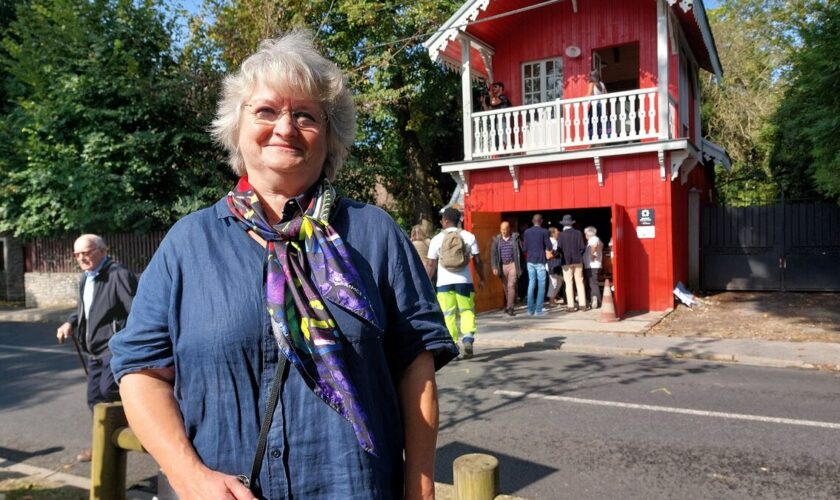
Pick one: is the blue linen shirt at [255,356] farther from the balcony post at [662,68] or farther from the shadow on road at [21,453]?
the balcony post at [662,68]

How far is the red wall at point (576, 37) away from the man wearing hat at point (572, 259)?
3548 mm

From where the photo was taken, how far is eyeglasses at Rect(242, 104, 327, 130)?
5.50 ft

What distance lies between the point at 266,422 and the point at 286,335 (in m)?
0.22

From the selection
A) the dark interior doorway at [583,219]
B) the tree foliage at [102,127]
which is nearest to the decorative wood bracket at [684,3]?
the dark interior doorway at [583,219]

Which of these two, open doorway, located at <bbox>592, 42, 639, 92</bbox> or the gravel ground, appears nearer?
the gravel ground

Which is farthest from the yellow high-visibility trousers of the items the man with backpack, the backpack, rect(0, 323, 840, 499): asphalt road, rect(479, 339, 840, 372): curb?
rect(479, 339, 840, 372): curb

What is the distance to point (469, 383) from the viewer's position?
6980 millimetres

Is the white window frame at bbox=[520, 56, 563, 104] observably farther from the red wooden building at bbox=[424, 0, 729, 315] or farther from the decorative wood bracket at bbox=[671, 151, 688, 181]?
the decorative wood bracket at bbox=[671, 151, 688, 181]

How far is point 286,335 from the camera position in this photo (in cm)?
147

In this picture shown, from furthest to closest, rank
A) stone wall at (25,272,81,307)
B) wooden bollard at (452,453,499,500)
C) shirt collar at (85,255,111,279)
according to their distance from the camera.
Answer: stone wall at (25,272,81,307), shirt collar at (85,255,111,279), wooden bollard at (452,453,499,500)

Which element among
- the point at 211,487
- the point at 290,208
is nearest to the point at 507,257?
the point at 290,208

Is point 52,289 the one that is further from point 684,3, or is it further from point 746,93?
point 746,93

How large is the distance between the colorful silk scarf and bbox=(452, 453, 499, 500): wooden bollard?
1.66 ft

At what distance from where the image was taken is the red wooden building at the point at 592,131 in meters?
12.2
